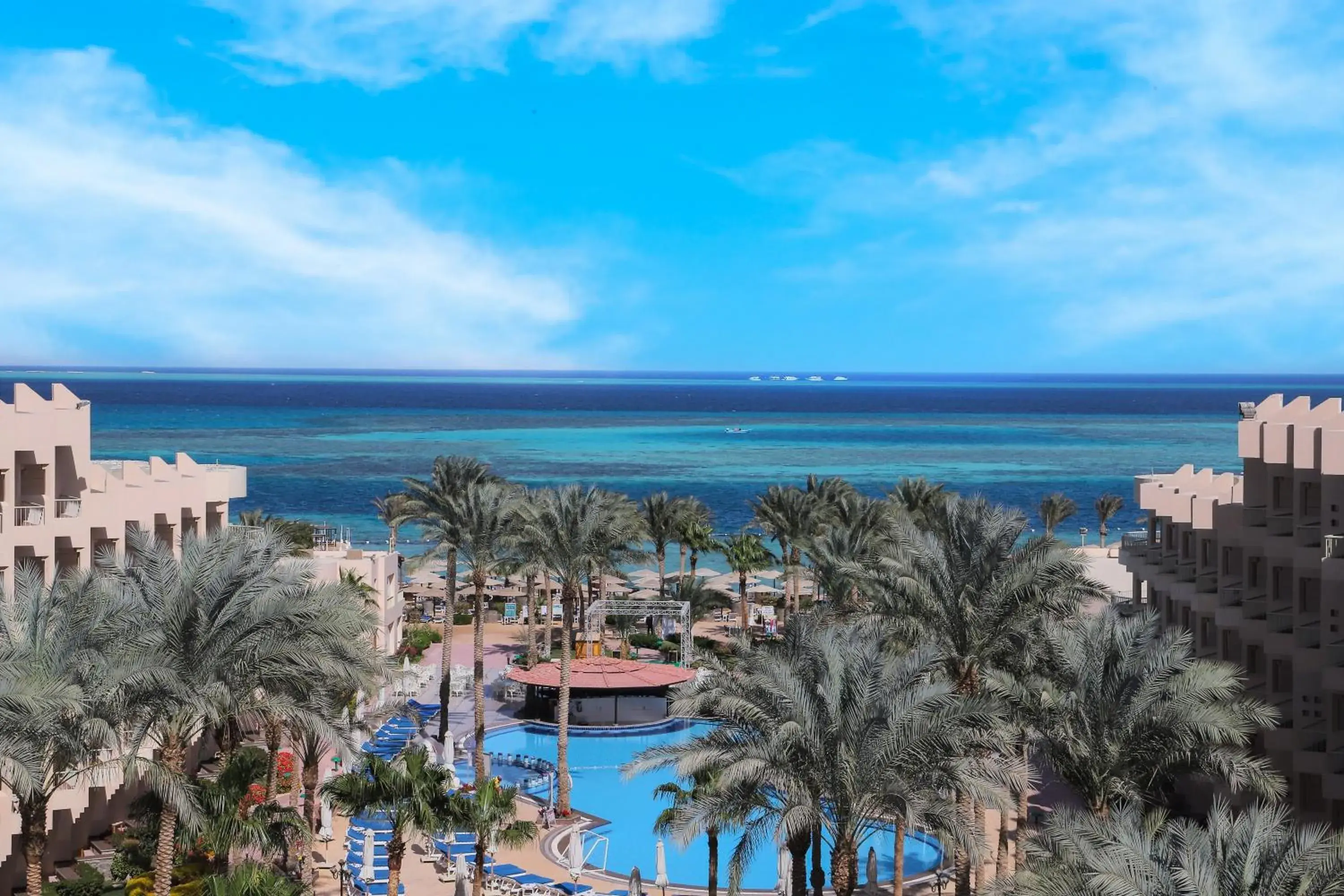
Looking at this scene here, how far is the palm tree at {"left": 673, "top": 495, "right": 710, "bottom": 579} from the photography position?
182 feet

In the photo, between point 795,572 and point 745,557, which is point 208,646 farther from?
point 745,557

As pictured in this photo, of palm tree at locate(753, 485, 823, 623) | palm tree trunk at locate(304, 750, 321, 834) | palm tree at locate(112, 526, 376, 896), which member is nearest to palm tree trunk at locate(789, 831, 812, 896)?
palm tree at locate(112, 526, 376, 896)

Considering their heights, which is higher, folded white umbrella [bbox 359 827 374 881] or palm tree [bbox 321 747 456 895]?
palm tree [bbox 321 747 456 895]

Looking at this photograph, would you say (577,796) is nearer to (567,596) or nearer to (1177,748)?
(567,596)

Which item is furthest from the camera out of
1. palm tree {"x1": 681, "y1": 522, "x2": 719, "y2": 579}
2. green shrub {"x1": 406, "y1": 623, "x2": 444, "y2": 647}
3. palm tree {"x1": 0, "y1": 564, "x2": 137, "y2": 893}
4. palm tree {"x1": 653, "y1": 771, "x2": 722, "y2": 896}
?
palm tree {"x1": 681, "y1": 522, "x2": 719, "y2": 579}

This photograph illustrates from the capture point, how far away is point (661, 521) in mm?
55094

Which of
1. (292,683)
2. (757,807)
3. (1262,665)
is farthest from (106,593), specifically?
(1262,665)

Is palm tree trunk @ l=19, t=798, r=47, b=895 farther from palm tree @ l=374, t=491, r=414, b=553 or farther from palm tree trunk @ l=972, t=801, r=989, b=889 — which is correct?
palm tree @ l=374, t=491, r=414, b=553

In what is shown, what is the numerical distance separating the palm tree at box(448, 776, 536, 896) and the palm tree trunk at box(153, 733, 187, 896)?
453cm

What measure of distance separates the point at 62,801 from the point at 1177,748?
65.3 feet

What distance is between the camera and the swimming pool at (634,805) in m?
31.3

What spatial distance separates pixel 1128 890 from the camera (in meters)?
14.4

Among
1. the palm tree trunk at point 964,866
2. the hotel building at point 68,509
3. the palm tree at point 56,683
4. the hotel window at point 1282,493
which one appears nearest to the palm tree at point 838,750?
the palm tree trunk at point 964,866

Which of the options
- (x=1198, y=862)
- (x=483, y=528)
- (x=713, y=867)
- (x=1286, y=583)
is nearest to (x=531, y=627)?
(x=483, y=528)
